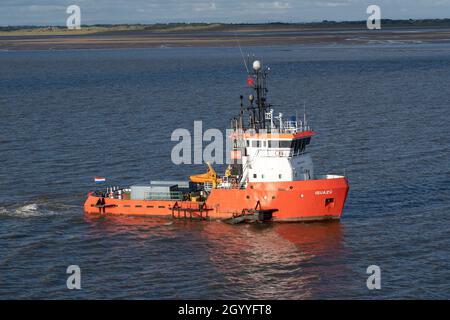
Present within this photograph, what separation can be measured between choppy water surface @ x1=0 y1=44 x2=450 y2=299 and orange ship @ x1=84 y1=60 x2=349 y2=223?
98 cm

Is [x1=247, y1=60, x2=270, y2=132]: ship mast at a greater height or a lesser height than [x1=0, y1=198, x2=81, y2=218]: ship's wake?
greater

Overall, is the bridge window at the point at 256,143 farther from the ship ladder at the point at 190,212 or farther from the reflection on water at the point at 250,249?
the reflection on water at the point at 250,249

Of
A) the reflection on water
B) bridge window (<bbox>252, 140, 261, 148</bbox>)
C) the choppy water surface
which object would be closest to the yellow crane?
the reflection on water

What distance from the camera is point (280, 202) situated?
184 feet

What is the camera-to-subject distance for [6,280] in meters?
45.9

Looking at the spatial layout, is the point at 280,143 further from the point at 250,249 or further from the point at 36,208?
the point at 36,208

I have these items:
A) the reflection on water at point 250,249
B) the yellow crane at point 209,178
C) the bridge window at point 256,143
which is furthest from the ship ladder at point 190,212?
the bridge window at point 256,143

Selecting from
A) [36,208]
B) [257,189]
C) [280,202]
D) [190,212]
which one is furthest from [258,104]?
[36,208]

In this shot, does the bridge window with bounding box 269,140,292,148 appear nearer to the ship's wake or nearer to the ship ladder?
the ship ladder

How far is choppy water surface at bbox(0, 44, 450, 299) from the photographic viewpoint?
4562 centimetres

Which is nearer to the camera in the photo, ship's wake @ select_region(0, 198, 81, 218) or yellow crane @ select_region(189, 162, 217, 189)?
ship's wake @ select_region(0, 198, 81, 218)

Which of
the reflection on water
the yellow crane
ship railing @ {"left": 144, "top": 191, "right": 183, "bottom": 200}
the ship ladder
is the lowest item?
the reflection on water

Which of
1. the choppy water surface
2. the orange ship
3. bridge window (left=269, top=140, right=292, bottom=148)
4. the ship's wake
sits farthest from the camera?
the ship's wake
